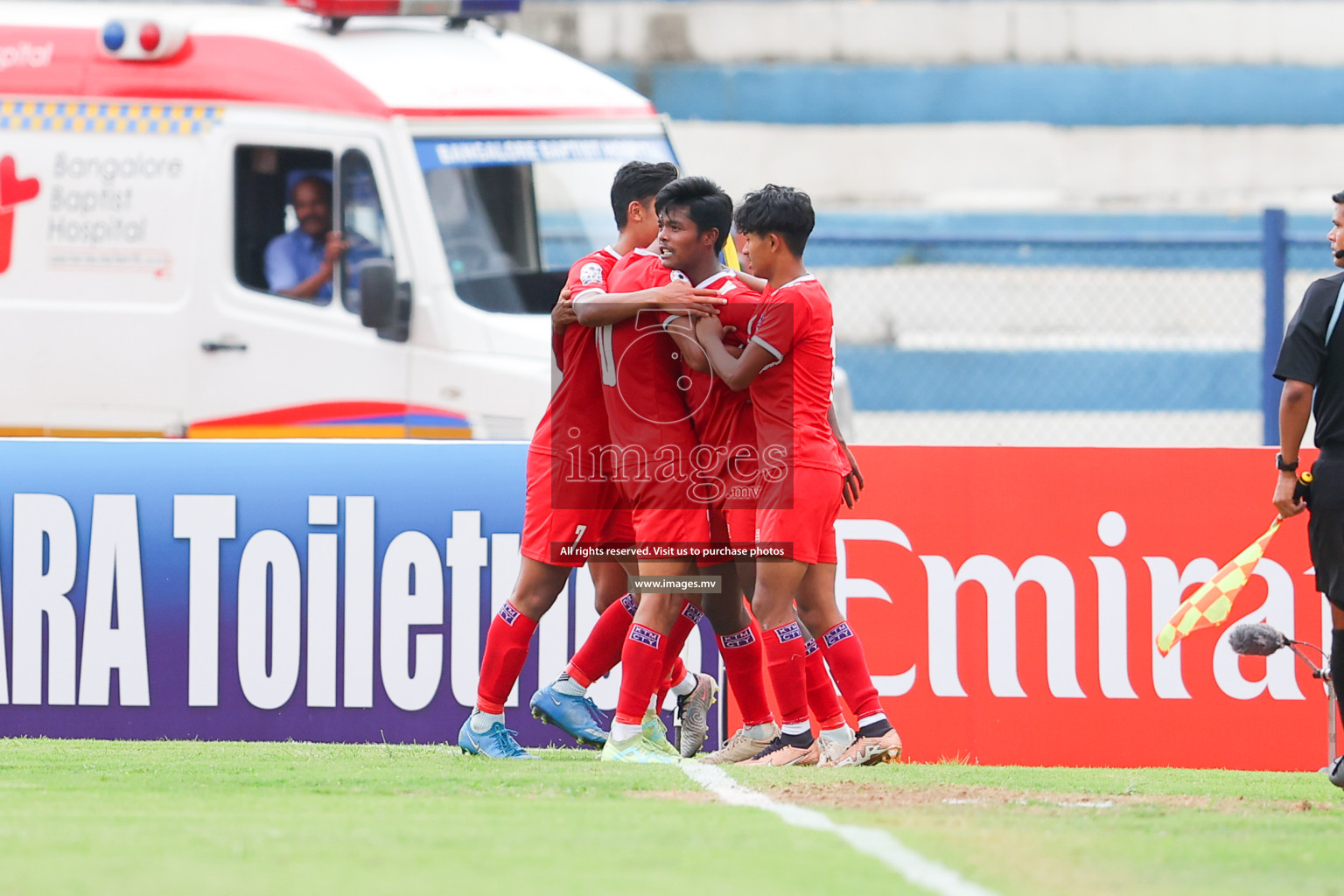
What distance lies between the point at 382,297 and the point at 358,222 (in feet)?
1.87

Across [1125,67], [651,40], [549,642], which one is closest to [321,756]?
[549,642]

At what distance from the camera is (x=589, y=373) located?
6.02m

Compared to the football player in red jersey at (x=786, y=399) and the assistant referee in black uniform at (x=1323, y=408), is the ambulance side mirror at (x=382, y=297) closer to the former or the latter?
the football player in red jersey at (x=786, y=399)

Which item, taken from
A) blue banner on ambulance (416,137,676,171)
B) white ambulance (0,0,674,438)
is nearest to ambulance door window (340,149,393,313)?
white ambulance (0,0,674,438)

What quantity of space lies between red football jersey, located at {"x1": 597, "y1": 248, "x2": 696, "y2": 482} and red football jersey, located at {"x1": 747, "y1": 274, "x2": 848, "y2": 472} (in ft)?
0.84

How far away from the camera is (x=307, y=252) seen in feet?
32.4

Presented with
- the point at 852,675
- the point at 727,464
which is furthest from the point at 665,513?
the point at 852,675

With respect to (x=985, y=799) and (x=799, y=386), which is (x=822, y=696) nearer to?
(x=985, y=799)

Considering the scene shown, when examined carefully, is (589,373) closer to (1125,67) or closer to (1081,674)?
(1081,674)

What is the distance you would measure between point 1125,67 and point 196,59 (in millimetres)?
10053

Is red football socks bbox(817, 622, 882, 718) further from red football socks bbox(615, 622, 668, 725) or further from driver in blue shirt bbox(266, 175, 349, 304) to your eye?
driver in blue shirt bbox(266, 175, 349, 304)

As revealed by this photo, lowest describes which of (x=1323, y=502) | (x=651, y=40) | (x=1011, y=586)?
(x=1011, y=586)

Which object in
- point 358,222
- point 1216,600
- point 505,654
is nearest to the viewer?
point 505,654

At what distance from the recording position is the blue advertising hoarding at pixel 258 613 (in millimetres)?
7152
